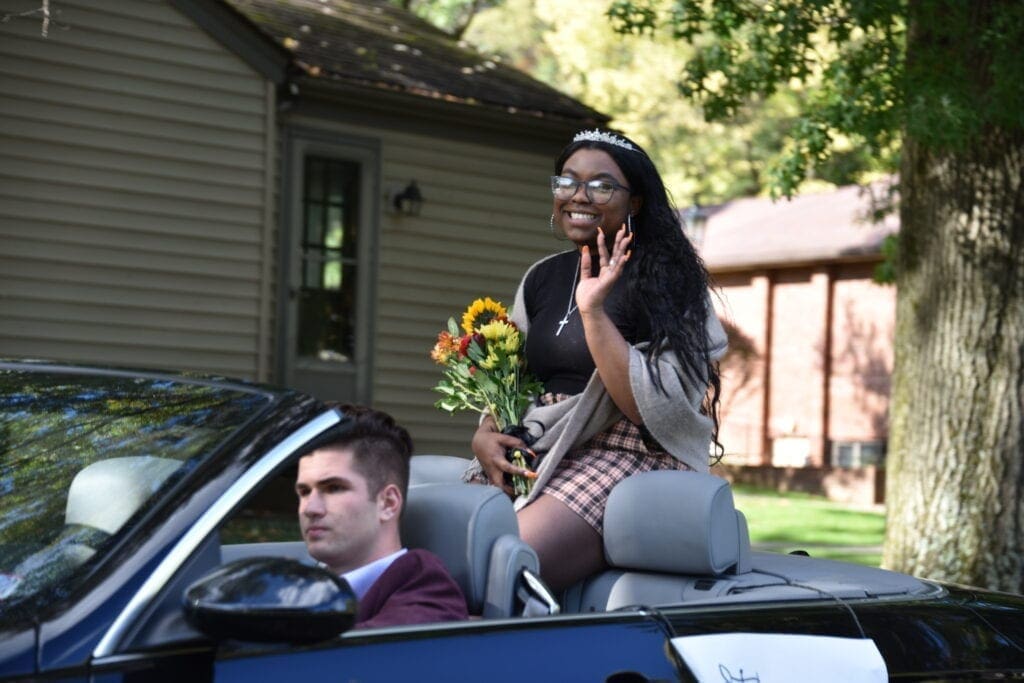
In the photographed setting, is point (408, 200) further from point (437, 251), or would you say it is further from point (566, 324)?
point (566, 324)

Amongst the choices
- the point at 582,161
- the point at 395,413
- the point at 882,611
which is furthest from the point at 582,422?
the point at 395,413

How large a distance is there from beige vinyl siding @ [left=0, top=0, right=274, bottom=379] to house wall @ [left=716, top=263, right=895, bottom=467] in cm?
1363

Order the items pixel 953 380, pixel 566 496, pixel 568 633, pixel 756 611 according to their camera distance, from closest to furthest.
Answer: pixel 568 633
pixel 756 611
pixel 566 496
pixel 953 380

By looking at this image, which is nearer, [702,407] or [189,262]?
[702,407]

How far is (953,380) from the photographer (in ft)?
28.1

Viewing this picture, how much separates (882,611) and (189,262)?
9677 millimetres

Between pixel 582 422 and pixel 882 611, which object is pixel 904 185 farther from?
pixel 882 611

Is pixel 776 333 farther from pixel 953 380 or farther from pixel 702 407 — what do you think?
pixel 702 407

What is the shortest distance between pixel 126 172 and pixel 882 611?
9.61 meters

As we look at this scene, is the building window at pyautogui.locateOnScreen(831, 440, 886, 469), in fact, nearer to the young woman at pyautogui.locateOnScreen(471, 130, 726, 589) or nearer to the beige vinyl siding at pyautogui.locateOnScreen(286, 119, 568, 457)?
the beige vinyl siding at pyautogui.locateOnScreen(286, 119, 568, 457)

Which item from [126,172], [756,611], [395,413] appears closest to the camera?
[756,611]

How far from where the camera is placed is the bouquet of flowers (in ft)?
13.6

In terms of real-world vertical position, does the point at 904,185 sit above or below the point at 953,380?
above

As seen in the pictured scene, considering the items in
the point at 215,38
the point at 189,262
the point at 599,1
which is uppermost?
the point at 599,1
